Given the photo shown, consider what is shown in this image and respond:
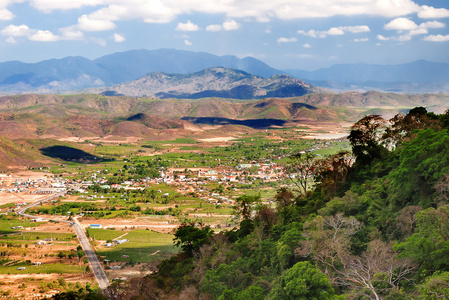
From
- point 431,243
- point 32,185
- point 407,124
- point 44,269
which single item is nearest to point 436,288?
point 431,243

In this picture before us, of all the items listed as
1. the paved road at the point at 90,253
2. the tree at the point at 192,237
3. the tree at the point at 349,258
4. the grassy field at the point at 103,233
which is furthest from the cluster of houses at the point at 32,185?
the tree at the point at 349,258

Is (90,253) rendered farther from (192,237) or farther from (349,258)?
(349,258)

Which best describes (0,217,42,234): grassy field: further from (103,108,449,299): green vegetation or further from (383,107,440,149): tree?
(383,107,440,149): tree

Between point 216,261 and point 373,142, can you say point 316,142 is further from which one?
point 216,261

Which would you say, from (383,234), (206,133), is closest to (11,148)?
(206,133)

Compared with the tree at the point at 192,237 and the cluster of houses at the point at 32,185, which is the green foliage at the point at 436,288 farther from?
the cluster of houses at the point at 32,185

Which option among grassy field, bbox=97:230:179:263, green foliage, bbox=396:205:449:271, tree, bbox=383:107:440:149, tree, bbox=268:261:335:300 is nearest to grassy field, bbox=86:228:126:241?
grassy field, bbox=97:230:179:263
